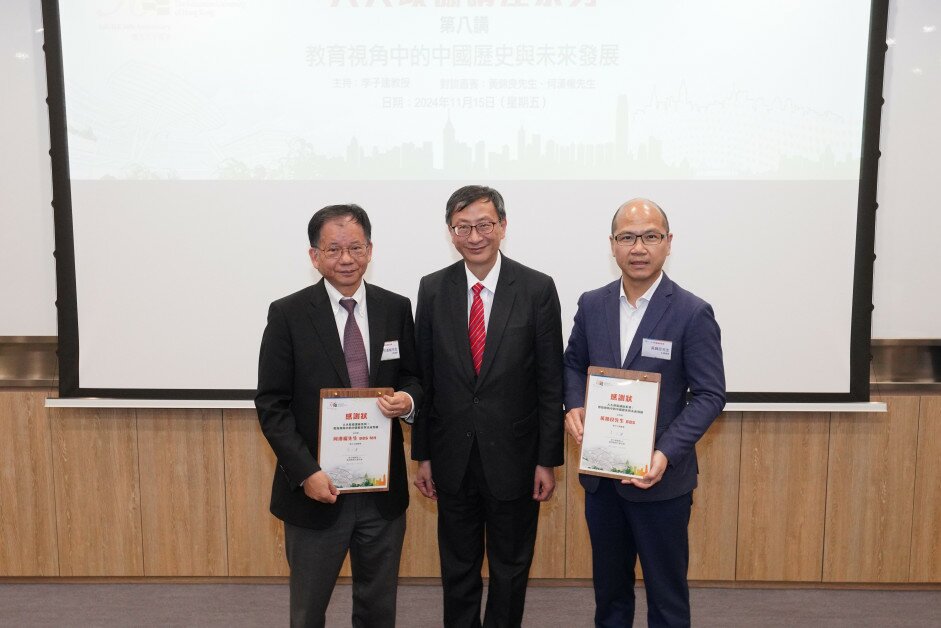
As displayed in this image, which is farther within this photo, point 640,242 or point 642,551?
point 642,551

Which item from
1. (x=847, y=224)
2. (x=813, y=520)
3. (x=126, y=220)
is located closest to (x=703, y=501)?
(x=813, y=520)

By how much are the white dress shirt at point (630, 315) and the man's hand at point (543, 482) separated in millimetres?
499

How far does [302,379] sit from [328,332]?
0.17 meters

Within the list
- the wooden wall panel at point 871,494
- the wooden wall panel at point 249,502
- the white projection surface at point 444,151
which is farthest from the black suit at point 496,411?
the wooden wall panel at point 871,494

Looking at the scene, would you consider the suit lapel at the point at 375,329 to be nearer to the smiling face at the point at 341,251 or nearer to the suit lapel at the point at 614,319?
the smiling face at the point at 341,251

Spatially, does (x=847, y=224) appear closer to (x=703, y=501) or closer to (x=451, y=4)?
(x=703, y=501)

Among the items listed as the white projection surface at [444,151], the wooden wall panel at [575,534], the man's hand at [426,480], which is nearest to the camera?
the man's hand at [426,480]

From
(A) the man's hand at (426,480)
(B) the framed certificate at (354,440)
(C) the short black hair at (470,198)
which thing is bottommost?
(A) the man's hand at (426,480)

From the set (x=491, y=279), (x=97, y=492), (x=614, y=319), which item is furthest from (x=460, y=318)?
(x=97, y=492)

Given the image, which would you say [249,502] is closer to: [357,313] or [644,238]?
[357,313]

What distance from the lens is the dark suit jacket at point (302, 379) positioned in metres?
1.94

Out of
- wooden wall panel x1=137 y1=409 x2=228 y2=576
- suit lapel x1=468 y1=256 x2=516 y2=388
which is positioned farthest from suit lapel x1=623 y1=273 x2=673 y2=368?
wooden wall panel x1=137 y1=409 x2=228 y2=576

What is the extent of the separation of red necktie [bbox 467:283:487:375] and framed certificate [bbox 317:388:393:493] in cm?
39

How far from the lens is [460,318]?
7.20 feet
